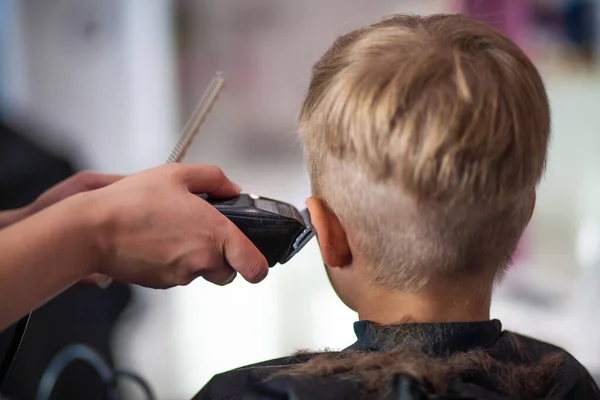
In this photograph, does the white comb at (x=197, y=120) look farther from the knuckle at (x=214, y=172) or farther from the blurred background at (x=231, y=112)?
the blurred background at (x=231, y=112)

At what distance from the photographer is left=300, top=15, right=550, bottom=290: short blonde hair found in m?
0.64

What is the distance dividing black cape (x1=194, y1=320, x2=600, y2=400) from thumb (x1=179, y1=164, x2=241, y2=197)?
0.18m

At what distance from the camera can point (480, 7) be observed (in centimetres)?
204

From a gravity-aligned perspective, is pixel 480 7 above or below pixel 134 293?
above

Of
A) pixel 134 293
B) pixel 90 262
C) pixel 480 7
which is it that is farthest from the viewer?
pixel 480 7

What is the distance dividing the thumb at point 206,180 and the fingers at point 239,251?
52 mm

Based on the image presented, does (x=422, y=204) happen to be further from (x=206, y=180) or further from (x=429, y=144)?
(x=206, y=180)

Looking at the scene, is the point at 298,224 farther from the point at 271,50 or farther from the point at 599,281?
the point at 599,281

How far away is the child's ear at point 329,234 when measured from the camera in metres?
0.73

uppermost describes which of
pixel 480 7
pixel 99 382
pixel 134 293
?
pixel 480 7

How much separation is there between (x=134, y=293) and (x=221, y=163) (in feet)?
1.81

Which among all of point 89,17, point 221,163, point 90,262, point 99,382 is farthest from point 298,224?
point 89,17

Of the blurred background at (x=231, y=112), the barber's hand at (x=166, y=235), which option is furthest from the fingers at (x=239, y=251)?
the blurred background at (x=231, y=112)

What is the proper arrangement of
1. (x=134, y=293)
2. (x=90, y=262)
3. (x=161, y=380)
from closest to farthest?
(x=90, y=262), (x=134, y=293), (x=161, y=380)
